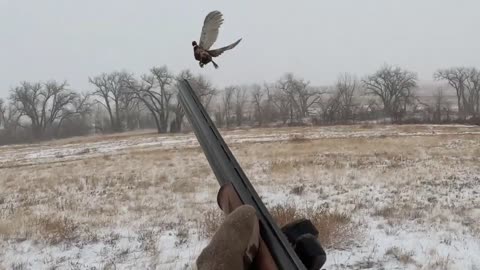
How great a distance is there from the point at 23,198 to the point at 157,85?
54.4 metres

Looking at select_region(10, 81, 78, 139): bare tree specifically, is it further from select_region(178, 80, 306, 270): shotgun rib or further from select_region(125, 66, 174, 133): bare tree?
select_region(178, 80, 306, 270): shotgun rib

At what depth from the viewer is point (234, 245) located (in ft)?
2.85

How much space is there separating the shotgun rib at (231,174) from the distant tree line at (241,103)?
5951 centimetres

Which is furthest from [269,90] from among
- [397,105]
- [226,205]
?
[226,205]

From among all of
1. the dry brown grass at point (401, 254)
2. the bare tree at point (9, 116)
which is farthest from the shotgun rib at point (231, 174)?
the bare tree at point (9, 116)

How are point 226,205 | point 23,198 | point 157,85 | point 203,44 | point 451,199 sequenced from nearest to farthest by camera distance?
point 226,205 → point 203,44 → point 451,199 → point 23,198 → point 157,85

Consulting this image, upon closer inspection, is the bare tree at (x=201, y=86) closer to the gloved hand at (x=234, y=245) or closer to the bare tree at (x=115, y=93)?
the gloved hand at (x=234, y=245)

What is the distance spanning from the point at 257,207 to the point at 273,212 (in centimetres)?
482

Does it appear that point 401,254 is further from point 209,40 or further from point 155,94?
point 155,94

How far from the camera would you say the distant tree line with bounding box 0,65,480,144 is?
6419cm

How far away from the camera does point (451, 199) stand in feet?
23.3

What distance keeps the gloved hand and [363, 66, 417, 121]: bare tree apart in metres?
67.6

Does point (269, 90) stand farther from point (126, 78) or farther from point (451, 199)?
point (451, 199)

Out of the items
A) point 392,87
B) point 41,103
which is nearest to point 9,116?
point 41,103
